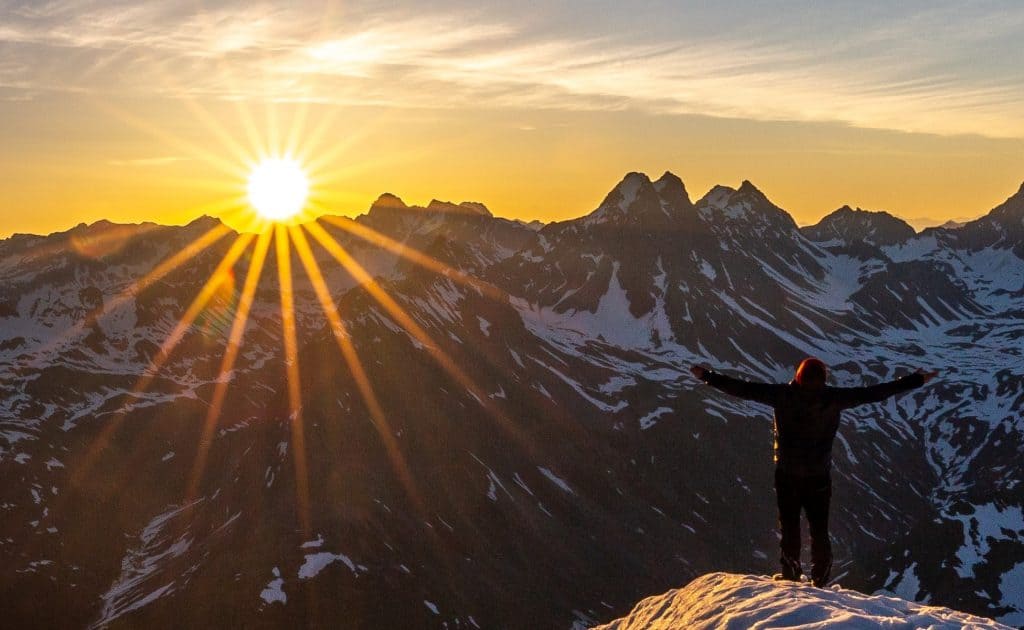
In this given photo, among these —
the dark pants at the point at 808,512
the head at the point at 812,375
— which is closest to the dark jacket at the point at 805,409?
the head at the point at 812,375

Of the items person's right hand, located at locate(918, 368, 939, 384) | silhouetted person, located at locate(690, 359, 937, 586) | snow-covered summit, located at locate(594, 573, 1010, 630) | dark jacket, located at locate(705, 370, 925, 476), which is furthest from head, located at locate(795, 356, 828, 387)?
snow-covered summit, located at locate(594, 573, 1010, 630)

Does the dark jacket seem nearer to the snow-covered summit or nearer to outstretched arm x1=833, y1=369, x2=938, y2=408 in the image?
outstretched arm x1=833, y1=369, x2=938, y2=408

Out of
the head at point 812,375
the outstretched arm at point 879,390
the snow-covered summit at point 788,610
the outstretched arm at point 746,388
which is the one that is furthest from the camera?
the outstretched arm at point 746,388

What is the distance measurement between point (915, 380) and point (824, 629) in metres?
6.76

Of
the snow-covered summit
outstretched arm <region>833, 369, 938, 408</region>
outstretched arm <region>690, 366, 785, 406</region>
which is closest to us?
the snow-covered summit

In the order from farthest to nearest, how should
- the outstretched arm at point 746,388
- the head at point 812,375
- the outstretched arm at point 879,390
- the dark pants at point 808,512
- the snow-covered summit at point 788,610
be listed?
the dark pants at point 808,512 → the outstretched arm at point 746,388 → the head at point 812,375 → the outstretched arm at point 879,390 → the snow-covered summit at point 788,610

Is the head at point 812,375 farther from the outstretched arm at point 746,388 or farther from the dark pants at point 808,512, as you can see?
the dark pants at point 808,512

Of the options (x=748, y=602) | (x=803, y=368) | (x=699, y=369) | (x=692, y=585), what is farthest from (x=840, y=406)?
(x=692, y=585)

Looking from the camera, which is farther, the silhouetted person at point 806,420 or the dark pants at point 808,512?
the dark pants at point 808,512

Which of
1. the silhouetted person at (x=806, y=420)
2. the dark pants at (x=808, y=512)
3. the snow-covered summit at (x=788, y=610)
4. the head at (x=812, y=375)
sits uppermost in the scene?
the head at (x=812, y=375)

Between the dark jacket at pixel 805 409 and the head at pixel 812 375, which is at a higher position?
the head at pixel 812 375

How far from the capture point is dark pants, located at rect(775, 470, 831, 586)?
75.4ft

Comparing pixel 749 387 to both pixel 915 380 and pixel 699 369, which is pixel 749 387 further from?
pixel 915 380

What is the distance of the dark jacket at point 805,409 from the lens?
73.0 ft
